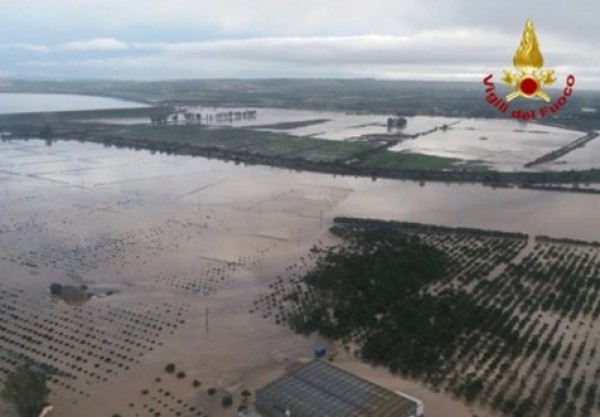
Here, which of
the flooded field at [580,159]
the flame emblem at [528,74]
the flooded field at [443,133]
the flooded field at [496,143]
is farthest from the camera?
the flooded field at [443,133]

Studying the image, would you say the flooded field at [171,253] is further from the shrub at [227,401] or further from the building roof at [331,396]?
the building roof at [331,396]

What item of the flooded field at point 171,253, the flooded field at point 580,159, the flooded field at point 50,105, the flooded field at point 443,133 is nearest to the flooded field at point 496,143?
the flooded field at point 443,133

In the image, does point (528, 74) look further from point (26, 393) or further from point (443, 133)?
point (443, 133)

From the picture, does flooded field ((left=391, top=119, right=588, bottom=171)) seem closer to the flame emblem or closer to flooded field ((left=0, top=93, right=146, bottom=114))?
the flame emblem

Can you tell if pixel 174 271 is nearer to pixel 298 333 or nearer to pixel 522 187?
pixel 298 333

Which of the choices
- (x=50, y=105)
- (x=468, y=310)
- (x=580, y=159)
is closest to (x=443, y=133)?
(x=580, y=159)

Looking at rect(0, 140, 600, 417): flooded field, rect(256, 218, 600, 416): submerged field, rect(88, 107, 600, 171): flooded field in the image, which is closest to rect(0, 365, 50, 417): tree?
rect(0, 140, 600, 417): flooded field

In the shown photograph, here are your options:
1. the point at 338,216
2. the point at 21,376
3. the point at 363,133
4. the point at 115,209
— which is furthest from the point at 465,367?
the point at 363,133

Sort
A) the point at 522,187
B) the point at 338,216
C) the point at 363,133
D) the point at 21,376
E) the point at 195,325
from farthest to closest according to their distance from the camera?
the point at 363,133 < the point at 522,187 < the point at 338,216 < the point at 195,325 < the point at 21,376
